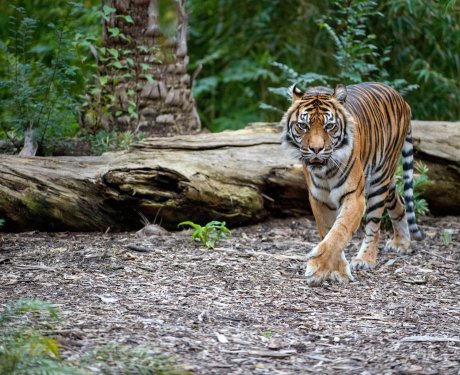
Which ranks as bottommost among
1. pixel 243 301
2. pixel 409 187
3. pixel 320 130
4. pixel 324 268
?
pixel 243 301

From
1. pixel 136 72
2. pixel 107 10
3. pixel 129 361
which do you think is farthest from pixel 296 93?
pixel 129 361

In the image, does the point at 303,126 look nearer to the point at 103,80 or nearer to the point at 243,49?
the point at 103,80

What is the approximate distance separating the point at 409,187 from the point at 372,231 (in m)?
0.70

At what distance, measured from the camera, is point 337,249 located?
4988 mm

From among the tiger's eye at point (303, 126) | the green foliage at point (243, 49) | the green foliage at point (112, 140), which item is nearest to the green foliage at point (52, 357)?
the tiger's eye at point (303, 126)

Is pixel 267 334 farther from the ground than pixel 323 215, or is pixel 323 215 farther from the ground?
pixel 323 215

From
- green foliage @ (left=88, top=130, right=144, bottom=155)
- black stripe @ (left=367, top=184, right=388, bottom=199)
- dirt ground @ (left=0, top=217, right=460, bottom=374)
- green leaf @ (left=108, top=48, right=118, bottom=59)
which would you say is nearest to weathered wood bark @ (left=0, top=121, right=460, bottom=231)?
dirt ground @ (left=0, top=217, right=460, bottom=374)

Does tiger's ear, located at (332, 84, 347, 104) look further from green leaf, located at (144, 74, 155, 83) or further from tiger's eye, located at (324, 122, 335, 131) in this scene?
green leaf, located at (144, 74, 155, 83)

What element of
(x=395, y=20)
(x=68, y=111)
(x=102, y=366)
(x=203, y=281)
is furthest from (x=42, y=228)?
(x=395, y=20)

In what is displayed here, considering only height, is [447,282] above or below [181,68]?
below

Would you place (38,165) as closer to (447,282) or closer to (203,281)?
(203,281)

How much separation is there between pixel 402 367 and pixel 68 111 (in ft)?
13.3

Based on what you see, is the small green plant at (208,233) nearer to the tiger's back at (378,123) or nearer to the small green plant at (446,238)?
the tiger's back at (378,123)

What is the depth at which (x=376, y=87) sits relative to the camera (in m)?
6.20
